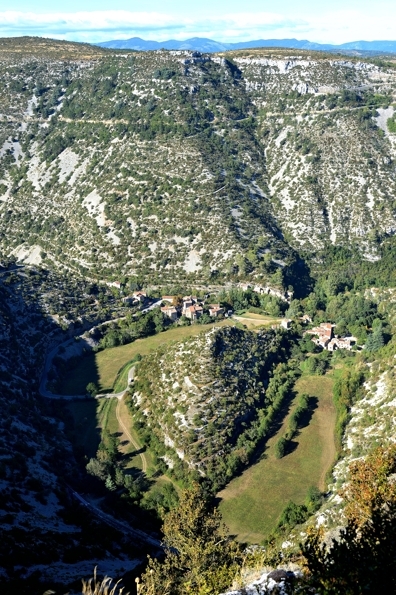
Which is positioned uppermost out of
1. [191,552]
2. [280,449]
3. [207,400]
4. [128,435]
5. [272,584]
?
[272,584]

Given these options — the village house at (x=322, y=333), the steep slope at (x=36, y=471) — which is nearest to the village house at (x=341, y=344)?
the village house at (x=322, y=333)

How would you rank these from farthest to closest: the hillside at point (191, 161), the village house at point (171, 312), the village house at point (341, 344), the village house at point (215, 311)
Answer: the hillside at point (191, 161)
the village house at point (171, 312)
the village house at point (215, 311)
the village house at point (341, 344)

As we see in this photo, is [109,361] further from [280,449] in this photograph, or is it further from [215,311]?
[280,449]

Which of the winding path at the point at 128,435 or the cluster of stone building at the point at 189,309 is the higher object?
the cluster of stone building at the point at 189,309

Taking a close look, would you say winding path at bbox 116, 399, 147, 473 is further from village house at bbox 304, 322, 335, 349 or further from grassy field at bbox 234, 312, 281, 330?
village house at bbox 304, 322, 335, 349

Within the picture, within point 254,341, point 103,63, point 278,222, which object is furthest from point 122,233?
point 103,63

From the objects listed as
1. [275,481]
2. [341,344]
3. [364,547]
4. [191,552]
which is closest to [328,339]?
[341,344]

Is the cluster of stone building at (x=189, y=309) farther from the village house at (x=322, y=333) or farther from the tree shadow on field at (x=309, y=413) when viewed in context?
the tree shadow on field at (x=309, y=413)
